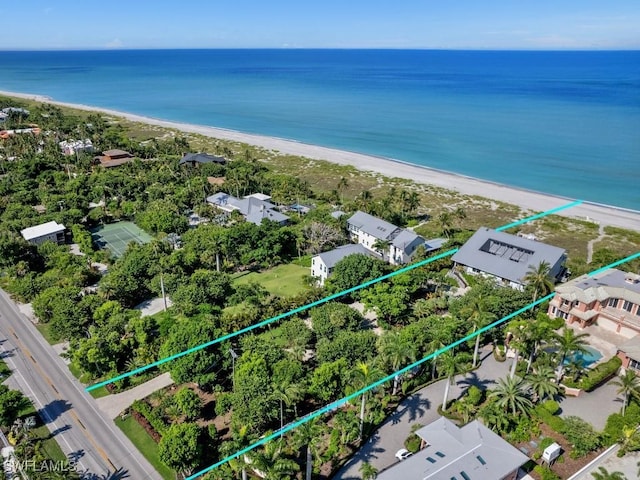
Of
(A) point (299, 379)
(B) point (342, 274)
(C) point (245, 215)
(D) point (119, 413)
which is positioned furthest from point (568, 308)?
(C) point (245, 215)

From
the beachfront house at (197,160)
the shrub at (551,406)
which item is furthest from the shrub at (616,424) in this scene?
the beachfront house at (197,160)

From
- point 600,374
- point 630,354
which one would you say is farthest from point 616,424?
point 630,354

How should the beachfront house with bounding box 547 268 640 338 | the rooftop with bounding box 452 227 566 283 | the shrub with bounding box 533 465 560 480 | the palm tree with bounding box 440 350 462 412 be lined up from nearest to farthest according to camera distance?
the shrub with bounding box 533 465 560 480 < the palm tree with bounding box 440 350 462 412 < the beachfront house with bounding box 547 268 640 338 < the rooftop with bounding box 452 227 566 283

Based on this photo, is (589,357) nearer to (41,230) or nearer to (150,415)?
(150,415)

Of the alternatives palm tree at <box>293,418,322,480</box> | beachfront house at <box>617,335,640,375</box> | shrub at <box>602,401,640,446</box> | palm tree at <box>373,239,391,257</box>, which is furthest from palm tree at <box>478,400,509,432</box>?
palm tree at <box>373,239,391,257</box>

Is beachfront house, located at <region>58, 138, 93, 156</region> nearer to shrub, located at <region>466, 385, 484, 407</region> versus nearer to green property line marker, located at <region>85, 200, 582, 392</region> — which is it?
green property line marker, located at <region>85, 200, 582, 392</region>

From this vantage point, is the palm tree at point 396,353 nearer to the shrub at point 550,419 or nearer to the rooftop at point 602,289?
the shrub at point 550,419
